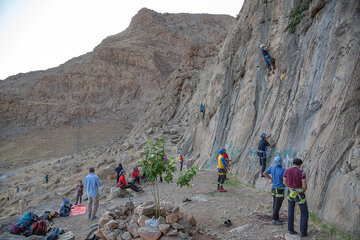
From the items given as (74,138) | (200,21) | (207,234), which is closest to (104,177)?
(207,234)

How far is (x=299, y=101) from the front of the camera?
7941 millimetres

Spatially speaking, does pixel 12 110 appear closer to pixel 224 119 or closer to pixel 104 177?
pixel 104 177

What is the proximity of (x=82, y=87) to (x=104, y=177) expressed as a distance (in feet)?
194

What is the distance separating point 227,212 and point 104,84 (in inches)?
2633

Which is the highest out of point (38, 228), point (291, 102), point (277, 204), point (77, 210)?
point (291, 102)

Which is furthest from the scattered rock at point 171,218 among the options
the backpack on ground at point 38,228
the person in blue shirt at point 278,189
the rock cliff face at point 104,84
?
the rock cliff face at point 104,84

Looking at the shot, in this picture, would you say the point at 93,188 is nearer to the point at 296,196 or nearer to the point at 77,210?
the point at 77,210

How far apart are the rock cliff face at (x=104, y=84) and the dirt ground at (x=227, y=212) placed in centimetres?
5074

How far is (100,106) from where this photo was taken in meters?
64.6

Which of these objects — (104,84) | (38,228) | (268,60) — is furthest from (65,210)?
(104,84)

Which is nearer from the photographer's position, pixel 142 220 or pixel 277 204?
pixel 142 220

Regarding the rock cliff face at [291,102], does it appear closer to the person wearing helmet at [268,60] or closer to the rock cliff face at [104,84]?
the person wearing helmet at [268,60]

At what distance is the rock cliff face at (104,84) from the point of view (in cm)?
6128

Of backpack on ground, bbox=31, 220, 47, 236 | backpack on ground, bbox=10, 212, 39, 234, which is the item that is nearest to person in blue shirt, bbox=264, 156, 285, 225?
backpack on ground, bbox=31, 220, 47, 236
